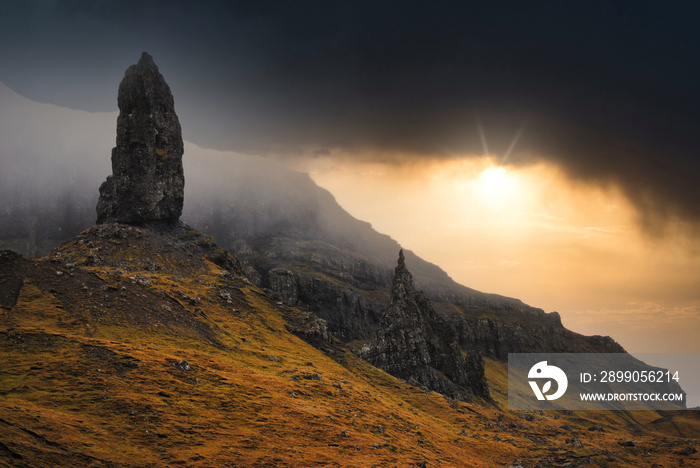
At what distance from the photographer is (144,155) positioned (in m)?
115

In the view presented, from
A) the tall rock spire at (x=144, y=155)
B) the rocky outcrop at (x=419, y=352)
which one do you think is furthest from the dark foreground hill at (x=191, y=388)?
the rocky outcrop at (x=419, y=352)

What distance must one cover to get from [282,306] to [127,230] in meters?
45.0

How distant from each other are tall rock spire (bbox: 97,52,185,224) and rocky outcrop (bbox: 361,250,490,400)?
79507mm

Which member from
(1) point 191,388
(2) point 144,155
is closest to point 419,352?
(1) point 191,388

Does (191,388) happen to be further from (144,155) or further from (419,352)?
(419,352)

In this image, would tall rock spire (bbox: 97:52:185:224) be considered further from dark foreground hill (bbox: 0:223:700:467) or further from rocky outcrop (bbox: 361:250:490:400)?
rocky outcrop (bbox: 361:250:490:400)

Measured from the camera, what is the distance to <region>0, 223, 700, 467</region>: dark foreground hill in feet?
117

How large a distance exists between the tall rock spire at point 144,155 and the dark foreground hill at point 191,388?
897 cm

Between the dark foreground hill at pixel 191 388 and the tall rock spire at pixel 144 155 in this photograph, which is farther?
the tall rock spire at pixel 144 155

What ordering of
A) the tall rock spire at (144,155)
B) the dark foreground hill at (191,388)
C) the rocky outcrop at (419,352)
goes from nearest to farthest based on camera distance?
the dark foreground hill at (191,388) → the tall rock spire at (144,155) → the rocky outcrop at (419,352)

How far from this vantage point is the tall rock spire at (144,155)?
114 meters

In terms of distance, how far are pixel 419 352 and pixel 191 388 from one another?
343 ft

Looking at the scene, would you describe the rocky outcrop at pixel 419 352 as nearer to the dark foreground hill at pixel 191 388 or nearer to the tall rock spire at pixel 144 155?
the dark foreground hill at pixel 191 388

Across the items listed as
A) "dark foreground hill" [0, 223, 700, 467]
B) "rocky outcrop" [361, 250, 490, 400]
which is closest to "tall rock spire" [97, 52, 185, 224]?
"dark foreground hill" [0, 223, 700, 467]
